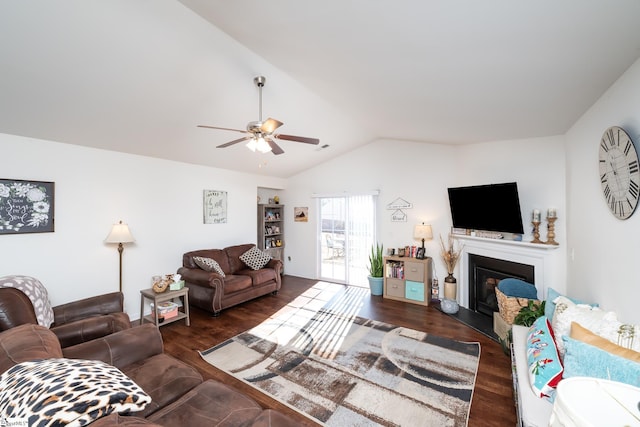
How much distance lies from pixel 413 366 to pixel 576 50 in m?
2.73

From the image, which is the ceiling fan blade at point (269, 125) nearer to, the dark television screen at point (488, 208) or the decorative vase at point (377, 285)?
the dark television screen at point (488, 208)

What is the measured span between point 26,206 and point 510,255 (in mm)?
5809

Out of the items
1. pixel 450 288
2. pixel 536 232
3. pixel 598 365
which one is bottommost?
pixel 450 288

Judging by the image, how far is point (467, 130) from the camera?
3.18m

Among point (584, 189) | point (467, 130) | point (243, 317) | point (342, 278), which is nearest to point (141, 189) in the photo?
point (243, 317)

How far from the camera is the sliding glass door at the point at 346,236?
17.3 ft

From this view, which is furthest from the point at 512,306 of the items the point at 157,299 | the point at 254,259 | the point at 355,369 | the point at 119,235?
the point at 119,235

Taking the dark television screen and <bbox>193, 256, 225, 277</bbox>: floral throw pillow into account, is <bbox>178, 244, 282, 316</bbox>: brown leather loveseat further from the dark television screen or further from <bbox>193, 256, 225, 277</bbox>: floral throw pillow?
the dark television screen

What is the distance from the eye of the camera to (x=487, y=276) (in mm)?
3760

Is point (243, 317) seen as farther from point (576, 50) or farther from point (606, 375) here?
point (576, 50)

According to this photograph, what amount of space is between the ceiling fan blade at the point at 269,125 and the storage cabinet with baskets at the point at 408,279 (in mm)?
3294

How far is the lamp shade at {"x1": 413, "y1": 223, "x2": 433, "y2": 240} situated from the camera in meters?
4.29

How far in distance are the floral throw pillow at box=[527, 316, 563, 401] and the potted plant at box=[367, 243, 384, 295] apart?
291 centimetres

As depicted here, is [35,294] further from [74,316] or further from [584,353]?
[584,353]
